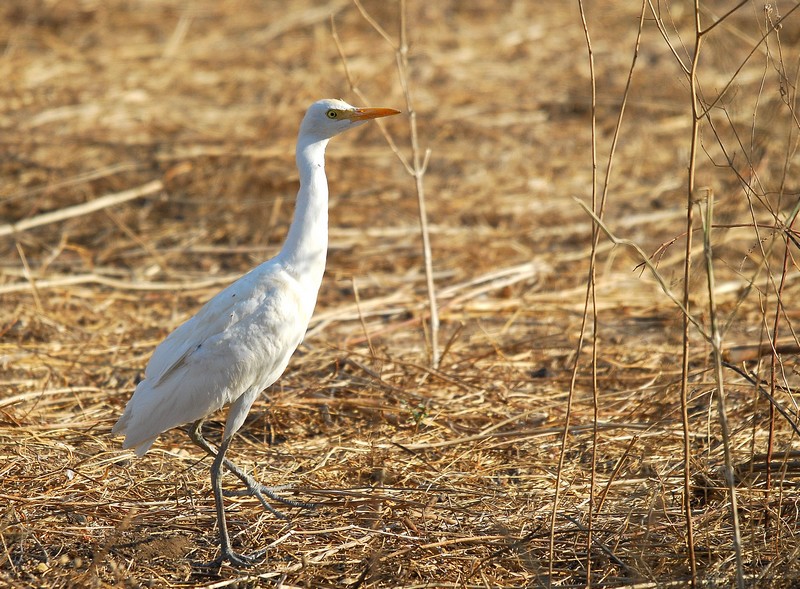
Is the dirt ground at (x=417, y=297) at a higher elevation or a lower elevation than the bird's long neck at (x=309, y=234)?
lower

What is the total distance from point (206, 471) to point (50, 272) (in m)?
2.69

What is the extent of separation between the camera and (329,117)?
357cm

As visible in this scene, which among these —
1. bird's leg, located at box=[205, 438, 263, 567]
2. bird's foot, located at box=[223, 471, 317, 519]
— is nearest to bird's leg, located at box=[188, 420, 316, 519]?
bird's foot, located at box=[223, 471, 317, 519]

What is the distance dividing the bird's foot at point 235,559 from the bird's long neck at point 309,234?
→ 3.22 feet

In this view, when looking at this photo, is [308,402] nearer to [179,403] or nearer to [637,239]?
[179,403]

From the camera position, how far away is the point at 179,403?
333 centimetres

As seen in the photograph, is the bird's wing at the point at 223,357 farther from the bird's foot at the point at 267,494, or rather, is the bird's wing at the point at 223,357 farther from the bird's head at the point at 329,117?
the bird's head at the point at 329,117

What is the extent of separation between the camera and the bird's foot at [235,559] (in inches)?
122

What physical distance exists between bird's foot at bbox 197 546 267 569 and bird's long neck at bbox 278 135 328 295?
0.98 meters

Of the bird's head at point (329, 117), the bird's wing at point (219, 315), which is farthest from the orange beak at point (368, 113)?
the bird's wing at point (219, 315)

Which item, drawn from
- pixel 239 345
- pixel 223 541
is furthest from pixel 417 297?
pixel 223 541

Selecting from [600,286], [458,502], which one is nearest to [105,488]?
[458,502]

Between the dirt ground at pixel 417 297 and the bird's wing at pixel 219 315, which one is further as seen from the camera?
the bird's wing at pixel 219 315

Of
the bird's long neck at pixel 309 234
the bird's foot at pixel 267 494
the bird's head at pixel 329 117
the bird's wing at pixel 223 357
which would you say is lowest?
the bird's foot at pixel 267 494
